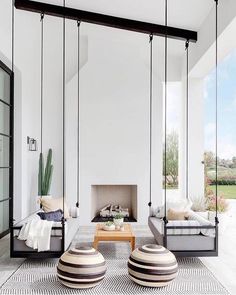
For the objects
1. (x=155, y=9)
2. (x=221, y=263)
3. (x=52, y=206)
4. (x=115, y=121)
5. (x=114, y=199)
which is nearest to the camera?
(x=221, y=263)

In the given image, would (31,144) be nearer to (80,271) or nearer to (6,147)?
(6,147)

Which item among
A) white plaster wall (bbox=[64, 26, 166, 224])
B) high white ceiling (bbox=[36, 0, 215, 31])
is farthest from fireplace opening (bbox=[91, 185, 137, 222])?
high white ceiling (bbox=[36, 0, 215, 31])

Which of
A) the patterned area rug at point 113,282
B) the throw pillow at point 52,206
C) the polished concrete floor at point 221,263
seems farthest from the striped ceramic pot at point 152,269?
the throw pillow at point 52,206

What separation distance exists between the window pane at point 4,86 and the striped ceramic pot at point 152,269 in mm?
3393

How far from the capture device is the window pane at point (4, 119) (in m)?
→ 5.59

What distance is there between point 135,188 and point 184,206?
173 cm

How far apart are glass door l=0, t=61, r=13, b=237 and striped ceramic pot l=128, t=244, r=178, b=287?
2.82 m

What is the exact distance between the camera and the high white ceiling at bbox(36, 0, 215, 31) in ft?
16.7

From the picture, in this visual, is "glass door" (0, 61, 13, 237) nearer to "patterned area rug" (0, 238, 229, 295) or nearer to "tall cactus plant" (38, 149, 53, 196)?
"tall cactus plant" (38, 149, 53, 196)

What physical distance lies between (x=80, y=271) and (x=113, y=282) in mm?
420

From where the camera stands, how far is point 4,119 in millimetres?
5730

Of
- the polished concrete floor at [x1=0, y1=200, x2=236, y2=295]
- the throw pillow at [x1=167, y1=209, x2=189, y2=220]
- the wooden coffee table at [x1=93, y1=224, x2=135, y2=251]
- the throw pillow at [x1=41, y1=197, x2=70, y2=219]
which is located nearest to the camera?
the polished concrete floor at [x1=0, y1=200, x2=236, y2=295]

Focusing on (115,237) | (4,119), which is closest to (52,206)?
(115,237)

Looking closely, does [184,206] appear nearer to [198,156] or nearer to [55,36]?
[198,156]
